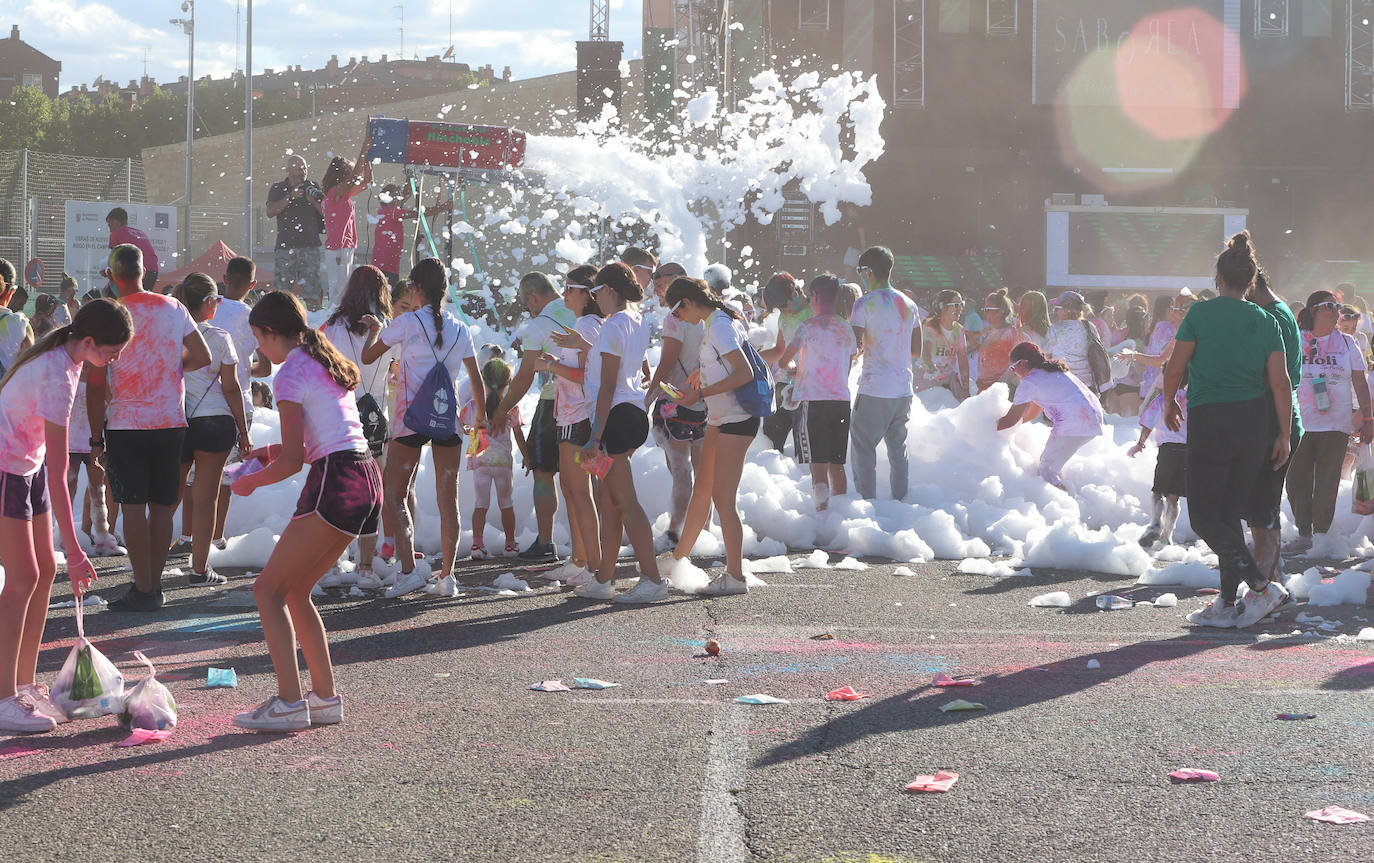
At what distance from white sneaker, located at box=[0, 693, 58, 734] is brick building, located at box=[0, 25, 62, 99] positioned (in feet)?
380

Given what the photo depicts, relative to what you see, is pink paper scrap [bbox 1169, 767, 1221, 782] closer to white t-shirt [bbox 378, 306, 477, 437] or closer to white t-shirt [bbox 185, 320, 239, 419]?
white t-shirt [bbox 378, 306, 477, 437]

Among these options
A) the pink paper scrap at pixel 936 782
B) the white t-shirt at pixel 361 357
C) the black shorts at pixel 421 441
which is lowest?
the pink paper scrap at pixel 936 782

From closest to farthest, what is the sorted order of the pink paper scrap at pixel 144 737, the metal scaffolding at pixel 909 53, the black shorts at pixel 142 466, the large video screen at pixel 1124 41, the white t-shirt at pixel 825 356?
the pink paper scrap at pixel 144 737
the black shorts at pixel 142 466
the white t-shirt at pixel 825 356
the metal scaffolding at pixel 909 53
the large video screen at pixel 1124 41

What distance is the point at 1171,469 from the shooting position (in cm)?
970

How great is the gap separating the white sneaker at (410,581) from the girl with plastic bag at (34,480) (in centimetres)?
297

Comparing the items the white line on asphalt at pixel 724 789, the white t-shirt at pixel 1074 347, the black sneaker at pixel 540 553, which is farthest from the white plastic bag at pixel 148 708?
the white t-shirt at pixel 1074 347

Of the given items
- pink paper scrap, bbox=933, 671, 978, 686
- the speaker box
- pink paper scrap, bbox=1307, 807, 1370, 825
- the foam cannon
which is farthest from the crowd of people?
the speaker box

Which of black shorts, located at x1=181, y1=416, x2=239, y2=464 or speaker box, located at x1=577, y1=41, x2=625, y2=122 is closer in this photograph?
black shorts, located at x1=181, y1=416, x2=239, y2=464

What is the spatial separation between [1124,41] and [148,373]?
30.7m

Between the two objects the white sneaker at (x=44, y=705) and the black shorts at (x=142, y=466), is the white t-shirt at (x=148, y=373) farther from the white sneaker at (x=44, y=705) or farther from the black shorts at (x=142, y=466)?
the white sneaker at (x=44, y=705)

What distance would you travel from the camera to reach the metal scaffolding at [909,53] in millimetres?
33375

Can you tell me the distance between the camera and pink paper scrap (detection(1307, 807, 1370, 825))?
13.8ft

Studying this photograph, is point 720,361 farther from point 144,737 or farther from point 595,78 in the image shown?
point 595,78

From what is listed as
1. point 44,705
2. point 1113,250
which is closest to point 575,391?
point 44,705
